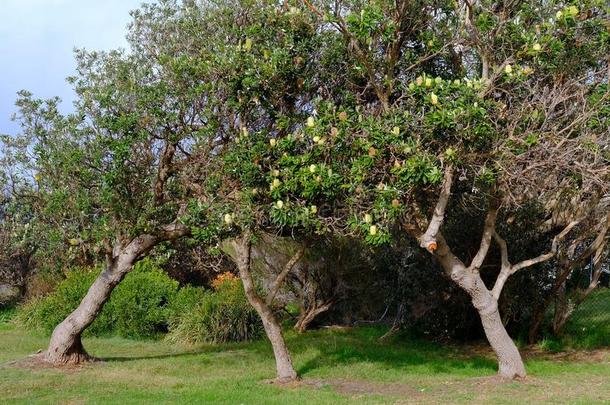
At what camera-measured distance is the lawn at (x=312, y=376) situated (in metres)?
9.31

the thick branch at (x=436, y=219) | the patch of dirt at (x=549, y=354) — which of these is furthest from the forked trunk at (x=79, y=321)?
the patch of dirt at (x=549, y=354)

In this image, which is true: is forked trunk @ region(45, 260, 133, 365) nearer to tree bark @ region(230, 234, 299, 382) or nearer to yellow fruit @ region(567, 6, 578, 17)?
tree bark @ region(230, 234, 299, 382)

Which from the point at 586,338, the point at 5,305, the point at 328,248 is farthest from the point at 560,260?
the point at 5,305

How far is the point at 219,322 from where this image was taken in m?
15.6

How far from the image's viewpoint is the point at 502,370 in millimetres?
10398

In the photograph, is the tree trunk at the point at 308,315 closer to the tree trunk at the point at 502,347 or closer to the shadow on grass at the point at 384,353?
the shadow on grass at the point at 384,353

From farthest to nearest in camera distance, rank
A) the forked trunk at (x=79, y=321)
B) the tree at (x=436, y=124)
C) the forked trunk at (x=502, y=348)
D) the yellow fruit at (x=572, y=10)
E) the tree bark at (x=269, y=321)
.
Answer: the forked trunk at (x=79, y=321) → the tree bark at (x=269, y=321) → the forked trunk at (x=502, y=348) → the yellow fruit at (x=572, y=10) → the tree at (x=436, y=124)

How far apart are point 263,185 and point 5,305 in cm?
1520

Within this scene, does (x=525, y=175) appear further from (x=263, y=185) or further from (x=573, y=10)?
(x=263, y=185)

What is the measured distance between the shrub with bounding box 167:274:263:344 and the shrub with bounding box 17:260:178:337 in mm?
753

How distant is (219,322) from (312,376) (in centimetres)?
498

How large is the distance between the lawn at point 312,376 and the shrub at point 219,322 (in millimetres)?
621

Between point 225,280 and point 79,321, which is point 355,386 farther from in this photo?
point 225,280

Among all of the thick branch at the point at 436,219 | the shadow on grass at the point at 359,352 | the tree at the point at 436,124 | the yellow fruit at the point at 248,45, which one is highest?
the yellow fruit at the point at 248,45
